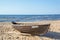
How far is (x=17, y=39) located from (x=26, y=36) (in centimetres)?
90

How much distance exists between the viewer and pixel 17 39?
8.16 m

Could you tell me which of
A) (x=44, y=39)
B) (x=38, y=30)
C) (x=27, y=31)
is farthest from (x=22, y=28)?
(x=44, y=39)

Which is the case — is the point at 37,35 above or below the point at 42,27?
below

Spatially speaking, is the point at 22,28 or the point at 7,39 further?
the point at 22,28

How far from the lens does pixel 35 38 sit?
27.6ft

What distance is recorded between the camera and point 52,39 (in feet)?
27.0

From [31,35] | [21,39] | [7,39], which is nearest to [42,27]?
[31,35]

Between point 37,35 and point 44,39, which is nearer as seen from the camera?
point 44,39

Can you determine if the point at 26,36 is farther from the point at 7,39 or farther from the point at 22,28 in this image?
the point at 7,39

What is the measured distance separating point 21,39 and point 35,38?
2.85 ft

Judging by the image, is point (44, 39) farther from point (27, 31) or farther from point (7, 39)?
point (7, 39)

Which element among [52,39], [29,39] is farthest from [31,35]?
[52,39]

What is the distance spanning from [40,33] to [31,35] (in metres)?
0.62

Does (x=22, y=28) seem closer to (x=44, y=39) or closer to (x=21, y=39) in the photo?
(x=21, y=39)
